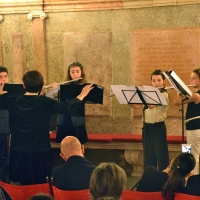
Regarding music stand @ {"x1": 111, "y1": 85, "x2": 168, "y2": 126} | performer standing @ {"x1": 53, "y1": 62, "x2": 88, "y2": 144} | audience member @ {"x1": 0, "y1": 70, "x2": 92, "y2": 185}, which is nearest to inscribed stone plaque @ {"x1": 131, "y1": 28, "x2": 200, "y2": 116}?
music stand @ {"x1": 111, "y1": 85, "x2": 168, "y2": 126}

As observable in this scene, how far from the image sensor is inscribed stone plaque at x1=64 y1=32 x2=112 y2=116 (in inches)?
330

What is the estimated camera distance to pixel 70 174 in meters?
4.16

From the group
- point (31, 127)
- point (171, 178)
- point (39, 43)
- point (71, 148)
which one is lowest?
point (171, 178)

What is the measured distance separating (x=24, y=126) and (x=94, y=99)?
3.46 ft

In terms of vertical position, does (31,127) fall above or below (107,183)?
above

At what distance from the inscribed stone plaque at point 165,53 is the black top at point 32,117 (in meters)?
3.20

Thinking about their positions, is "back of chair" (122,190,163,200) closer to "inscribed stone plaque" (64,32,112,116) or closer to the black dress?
the black dress

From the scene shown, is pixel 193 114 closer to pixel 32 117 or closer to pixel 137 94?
pixel 137 94

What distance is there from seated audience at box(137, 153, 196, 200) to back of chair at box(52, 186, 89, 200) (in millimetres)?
599

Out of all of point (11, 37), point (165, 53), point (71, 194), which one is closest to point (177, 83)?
point (165, 53)

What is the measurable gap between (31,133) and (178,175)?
1.53 metres

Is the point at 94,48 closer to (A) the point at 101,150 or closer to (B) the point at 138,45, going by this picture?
(B) the point at 138,45

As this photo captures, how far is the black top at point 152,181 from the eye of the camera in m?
4.35

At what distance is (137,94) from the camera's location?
6207 mm
